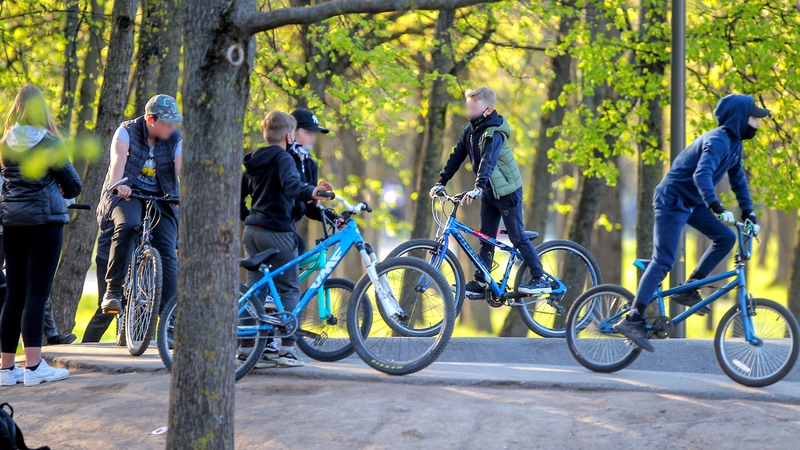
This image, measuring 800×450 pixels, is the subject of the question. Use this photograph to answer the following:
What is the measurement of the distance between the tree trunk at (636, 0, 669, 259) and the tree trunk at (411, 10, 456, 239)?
2.89 metres

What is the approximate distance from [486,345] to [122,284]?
314 centimetres

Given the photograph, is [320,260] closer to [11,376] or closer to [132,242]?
[132,242]

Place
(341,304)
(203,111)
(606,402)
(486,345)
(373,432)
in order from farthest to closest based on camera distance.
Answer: (486,345)
(341,304)
(606,402)
(373,432)
(203,111)

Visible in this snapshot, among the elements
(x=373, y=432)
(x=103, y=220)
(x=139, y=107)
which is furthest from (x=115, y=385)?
(x=139, y=107)

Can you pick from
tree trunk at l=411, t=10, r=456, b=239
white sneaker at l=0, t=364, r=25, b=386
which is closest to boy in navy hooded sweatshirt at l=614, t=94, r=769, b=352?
white sneaker at l=0, t=364, r=25, b=386

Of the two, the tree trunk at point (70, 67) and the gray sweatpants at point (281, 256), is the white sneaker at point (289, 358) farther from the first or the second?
the tree trunk at point (70, 67)

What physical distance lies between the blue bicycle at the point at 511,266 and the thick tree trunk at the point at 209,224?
358 cm

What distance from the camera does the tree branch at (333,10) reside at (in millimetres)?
4406

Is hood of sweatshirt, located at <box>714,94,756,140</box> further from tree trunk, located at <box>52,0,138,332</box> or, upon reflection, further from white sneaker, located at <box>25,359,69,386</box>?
tree trunk, located at <box>52,0,138,332</box>

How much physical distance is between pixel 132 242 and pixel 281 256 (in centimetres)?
162

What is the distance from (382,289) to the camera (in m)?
6.80

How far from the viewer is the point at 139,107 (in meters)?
10.5

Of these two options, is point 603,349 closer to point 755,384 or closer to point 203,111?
point 755,384

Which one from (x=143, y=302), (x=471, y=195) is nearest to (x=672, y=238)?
(x=471, y=195)
